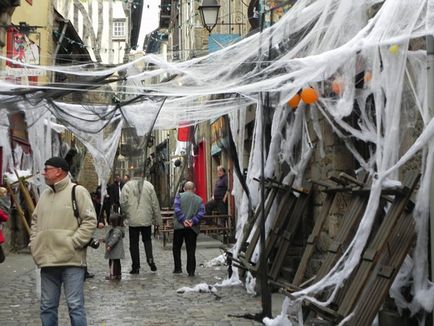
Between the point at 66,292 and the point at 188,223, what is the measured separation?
5479mm

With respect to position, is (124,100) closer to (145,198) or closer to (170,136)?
(145,198)

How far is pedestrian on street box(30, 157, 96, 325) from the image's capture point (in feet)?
18.5

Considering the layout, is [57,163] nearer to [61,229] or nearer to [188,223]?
[61,229]

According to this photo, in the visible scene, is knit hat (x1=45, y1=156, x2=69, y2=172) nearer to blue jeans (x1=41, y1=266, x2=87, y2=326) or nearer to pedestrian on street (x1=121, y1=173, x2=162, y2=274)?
blue jeans (x1=41, y1=266, x2=87, y2=326)

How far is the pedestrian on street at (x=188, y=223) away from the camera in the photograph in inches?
439

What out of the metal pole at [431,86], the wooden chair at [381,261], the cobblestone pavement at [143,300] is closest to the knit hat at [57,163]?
the cobblestone pavement at [143,300]

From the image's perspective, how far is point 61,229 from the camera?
5680 mm

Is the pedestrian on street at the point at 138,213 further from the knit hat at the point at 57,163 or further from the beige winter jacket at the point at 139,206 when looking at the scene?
the knit hat at the point at 57,163

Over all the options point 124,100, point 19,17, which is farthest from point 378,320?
point 19,17

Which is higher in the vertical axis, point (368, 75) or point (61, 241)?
point (368, 75)

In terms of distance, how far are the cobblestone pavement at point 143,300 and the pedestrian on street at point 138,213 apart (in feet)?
1.58

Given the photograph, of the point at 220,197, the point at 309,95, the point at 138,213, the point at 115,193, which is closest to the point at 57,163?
the point at 309,95

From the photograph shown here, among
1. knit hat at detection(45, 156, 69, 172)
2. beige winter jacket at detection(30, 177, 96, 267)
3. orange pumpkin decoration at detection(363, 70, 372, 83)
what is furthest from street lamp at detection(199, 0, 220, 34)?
beige winter jacket at detection(30, 177, 96, 267)

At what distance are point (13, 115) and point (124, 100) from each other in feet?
5.64
